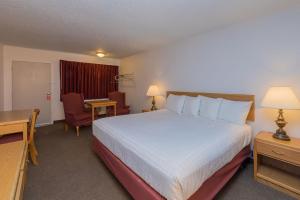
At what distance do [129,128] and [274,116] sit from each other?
2178 millimetres

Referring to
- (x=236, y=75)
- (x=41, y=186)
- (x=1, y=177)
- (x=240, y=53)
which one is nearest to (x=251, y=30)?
(x=240, y=53)

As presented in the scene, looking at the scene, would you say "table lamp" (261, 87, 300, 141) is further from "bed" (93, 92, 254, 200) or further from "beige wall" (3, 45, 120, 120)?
"beige wall" (3, 45, 120, 120)

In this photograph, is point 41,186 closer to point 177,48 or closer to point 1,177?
point 1,177

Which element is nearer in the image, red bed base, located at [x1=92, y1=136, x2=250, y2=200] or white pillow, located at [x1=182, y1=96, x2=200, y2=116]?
red bed base, located at [x1=92, y1=136, x2=250, y2=200]

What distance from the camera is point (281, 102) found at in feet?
6.28

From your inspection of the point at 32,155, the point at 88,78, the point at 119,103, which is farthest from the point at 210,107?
the point at 88,78

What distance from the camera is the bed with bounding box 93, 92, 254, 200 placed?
49.7 inches

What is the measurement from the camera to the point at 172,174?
1.19m

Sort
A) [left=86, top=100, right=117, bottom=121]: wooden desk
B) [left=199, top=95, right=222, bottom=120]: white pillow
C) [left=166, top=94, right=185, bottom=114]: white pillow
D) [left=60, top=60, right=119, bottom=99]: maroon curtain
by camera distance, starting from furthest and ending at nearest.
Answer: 1. [left=60, top=60, right=119, bottom=99]: maroon curtain
2. [left=86, top=100, right=117, bottom=121]: wooden desk
3. [left=166, top=94, right=185, bottom=114]: white pillow
4. [left=199, top=95, right=222, bottom=120]: white pillow

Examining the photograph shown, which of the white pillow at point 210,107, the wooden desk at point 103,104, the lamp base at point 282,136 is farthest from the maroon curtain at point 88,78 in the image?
the lamp base at point 282,136

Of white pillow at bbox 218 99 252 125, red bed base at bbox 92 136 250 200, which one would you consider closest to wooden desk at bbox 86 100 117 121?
red bed base at bbox 92 136 250 200

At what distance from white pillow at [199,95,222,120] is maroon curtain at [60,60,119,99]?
4.01 meters

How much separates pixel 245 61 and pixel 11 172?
3188mm

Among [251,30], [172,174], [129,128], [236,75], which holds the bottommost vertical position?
[172,174]
